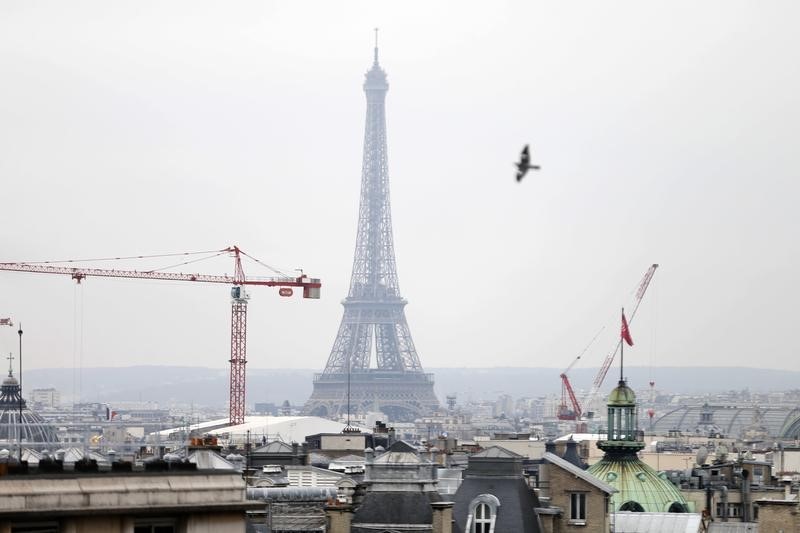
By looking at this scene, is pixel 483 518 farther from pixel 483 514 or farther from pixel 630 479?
pixel 630 479

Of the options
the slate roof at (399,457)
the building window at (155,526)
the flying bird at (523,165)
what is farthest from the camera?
the slate roof at (399,457)

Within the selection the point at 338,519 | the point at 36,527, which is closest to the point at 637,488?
the point at 338,519

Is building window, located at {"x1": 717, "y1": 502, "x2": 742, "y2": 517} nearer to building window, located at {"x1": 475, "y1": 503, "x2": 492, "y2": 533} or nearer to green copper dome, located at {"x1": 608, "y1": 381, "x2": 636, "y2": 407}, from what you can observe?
green copper dome, located at {"x1": 608, "y1": 381, "x2": 636, "y2": 407}

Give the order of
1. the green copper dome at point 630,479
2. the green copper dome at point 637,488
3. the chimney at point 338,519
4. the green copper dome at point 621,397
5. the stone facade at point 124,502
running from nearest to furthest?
the stone facade at point 124,502 → the chimney at point 338,519 → the green copper dome at point 637,488 → the green copper dome at point 630,479 → the green copper dome at point 621,397

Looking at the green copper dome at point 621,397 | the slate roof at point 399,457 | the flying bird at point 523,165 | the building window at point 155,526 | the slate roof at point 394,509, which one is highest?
the flying bird at point 523,165

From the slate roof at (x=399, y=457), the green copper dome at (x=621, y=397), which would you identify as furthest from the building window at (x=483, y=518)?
the green copper dome at (x=621, y=397)

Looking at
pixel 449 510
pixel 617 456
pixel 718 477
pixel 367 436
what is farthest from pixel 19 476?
pixel 367 436

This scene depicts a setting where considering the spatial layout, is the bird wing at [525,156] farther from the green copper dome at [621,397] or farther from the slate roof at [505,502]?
the green copper dome at [621,397]

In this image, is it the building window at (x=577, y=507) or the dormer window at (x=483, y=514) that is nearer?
the dormer window at (x=483, y=514)
